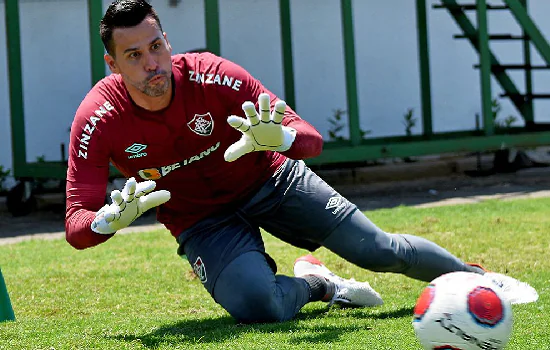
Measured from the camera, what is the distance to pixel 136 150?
4.86 metres

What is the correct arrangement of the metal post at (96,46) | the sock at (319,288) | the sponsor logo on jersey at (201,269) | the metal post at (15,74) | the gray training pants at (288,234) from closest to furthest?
the gray training pants at (288,234), the sponsor logo on jersey at (201,269), the sock at (319,288), the metal post at (96,46), the metal post at (15,74)

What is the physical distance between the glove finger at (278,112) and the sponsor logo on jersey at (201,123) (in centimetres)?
70

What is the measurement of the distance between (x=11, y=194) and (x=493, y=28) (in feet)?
21.2

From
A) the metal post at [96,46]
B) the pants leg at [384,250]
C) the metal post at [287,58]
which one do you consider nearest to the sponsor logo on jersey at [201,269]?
the pants leg at [384,250]

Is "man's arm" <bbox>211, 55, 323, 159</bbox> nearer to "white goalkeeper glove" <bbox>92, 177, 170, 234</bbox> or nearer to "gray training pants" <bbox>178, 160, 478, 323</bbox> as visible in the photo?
"gray training pants" <bbox>178, 160, 478, 323</bbox>

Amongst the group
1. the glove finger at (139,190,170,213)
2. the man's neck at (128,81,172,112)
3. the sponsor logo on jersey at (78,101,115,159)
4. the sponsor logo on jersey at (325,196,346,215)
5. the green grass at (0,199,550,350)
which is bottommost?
the green grass at (0,199,550,350)

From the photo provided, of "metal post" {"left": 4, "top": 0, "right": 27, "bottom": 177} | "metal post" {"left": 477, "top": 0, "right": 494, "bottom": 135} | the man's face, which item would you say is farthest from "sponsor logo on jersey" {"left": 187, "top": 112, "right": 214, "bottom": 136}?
"metal post" {"left": 477, "top": 0, "right": 494, "bottom": 135}

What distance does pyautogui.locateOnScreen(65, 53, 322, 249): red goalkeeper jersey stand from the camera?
4.65 meters

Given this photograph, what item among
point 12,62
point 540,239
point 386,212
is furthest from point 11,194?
point 540,239

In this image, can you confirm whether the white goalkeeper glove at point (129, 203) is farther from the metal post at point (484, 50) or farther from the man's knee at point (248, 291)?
the metal post at point (484, 50)

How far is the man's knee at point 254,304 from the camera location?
4.87m

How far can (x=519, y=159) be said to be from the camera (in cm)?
1170

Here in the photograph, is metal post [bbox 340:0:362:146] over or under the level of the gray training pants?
over

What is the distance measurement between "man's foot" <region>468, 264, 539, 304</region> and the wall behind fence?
23.1 ft
